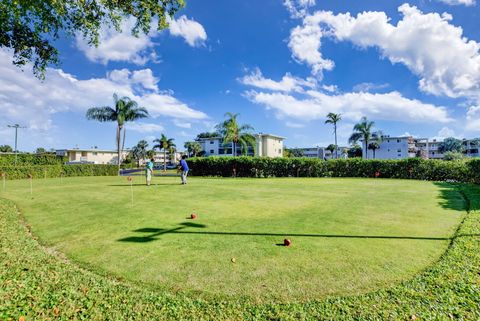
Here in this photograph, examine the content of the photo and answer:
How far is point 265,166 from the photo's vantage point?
31.0m

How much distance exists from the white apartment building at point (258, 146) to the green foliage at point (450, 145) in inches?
2496

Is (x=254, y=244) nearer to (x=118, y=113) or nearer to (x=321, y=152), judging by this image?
(x=118, y=113)

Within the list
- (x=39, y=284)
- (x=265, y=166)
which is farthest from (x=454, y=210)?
(x=265, y=166)

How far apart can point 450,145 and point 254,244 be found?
110 metres

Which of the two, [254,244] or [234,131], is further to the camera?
[234,131]

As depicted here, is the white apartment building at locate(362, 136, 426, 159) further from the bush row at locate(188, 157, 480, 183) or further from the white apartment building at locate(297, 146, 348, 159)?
the bush row at locate(188, 157, 480, 183)

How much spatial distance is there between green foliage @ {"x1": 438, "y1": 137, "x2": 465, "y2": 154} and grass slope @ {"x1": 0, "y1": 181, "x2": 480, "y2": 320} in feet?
352

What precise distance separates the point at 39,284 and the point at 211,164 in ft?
93.9

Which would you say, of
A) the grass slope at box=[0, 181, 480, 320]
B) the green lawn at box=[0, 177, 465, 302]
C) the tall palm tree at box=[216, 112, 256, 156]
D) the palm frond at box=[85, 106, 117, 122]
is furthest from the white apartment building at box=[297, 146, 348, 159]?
the grass slope at box=[0, 181, 480, 320]

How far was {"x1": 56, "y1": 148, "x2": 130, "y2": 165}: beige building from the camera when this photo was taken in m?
72.7

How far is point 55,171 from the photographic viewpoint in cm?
3166

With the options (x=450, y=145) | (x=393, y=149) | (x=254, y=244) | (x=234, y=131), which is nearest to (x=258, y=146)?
(x=234, y=131)

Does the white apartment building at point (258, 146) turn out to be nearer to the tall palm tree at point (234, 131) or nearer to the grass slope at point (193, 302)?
the tall palm tree at point (234, 131)

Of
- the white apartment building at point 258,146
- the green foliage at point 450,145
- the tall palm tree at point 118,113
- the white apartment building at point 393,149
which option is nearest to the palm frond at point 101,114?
the tall palm tree at point 118,113
